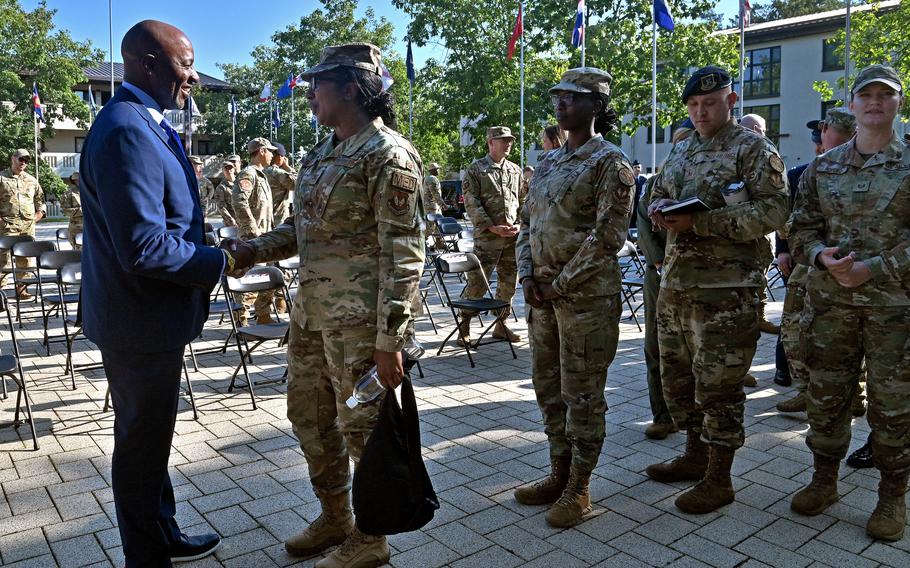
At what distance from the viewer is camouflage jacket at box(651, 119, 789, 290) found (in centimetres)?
358

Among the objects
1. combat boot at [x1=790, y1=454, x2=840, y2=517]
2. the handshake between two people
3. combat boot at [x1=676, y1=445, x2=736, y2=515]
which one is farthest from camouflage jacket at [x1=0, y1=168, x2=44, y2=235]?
combat boot at [x1=790, y1=454, x2=840, y2=517]

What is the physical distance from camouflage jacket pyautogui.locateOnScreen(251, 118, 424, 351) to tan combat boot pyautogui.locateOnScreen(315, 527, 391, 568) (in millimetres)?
867

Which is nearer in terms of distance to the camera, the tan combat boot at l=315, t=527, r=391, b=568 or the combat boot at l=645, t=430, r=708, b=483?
the tan combat boot at l=315, t=527, r=391, b=568

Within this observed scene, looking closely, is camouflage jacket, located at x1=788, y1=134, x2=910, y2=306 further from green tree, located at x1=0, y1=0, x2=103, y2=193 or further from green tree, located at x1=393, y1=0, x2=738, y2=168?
green tree, located at x1=0, y1=0, x2=103, y2=193

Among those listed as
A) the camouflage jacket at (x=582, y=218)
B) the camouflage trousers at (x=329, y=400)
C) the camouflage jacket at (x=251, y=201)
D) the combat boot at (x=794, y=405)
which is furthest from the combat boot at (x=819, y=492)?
the camouflage jacket at (x=251, y=201)

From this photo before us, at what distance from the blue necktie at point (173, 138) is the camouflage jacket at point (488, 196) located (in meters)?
5.30

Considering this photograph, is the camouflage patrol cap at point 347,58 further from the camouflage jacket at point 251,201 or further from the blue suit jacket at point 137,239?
the camouflage jacket at point 251,201

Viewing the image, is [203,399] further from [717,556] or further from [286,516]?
[717,556]

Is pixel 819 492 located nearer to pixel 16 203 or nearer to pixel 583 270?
pixel 583 270

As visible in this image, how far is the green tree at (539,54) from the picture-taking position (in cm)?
2634

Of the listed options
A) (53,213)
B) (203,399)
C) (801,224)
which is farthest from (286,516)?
(53,213)

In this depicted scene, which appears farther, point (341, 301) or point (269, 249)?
point (269, 249)

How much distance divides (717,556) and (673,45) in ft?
84.9

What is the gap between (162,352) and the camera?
2.72 m
